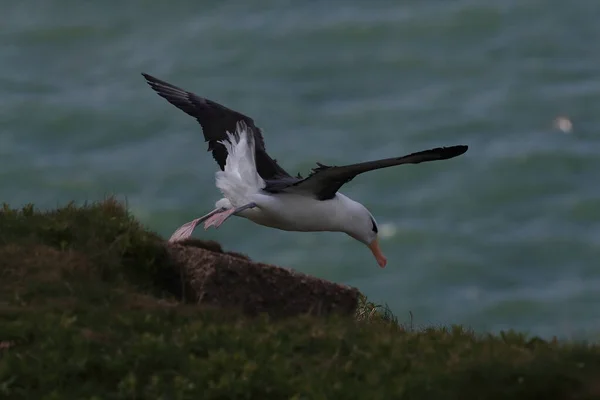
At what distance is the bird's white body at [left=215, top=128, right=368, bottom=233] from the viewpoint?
1101 centimetres

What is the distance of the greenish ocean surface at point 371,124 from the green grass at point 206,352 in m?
15.1

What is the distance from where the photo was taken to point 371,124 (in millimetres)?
32031

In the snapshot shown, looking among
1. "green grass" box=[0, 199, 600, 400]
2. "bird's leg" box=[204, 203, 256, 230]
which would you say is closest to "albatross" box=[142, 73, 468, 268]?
"bird's leg" box=[204, 203, 256, 230]

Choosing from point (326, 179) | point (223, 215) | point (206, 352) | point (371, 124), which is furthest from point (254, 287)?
point (371, 124)

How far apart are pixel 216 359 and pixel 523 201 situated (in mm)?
22263

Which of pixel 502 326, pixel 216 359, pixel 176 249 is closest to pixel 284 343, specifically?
pixel 216 359

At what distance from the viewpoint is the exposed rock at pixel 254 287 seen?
27.5 ft

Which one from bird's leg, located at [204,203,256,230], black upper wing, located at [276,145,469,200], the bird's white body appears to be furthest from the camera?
the bird's white body

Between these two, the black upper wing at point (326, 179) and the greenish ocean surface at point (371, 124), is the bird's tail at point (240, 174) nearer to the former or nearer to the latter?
the black upper wing at point (326, 179)

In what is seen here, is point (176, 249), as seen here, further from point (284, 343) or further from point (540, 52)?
point (540, 52)

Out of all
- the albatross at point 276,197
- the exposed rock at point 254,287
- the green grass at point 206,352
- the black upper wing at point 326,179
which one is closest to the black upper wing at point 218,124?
the albatross at point 276,197

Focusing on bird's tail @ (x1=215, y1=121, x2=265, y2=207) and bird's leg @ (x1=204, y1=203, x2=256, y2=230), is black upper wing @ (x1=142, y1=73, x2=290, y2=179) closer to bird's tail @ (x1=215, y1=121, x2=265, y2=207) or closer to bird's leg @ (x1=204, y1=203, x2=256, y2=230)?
bird's tail @ (x1=215, y1=121, x2=265, y2=207)

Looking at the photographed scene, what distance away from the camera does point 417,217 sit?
28.5 metres

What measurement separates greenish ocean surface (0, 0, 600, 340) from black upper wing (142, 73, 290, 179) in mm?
10972
